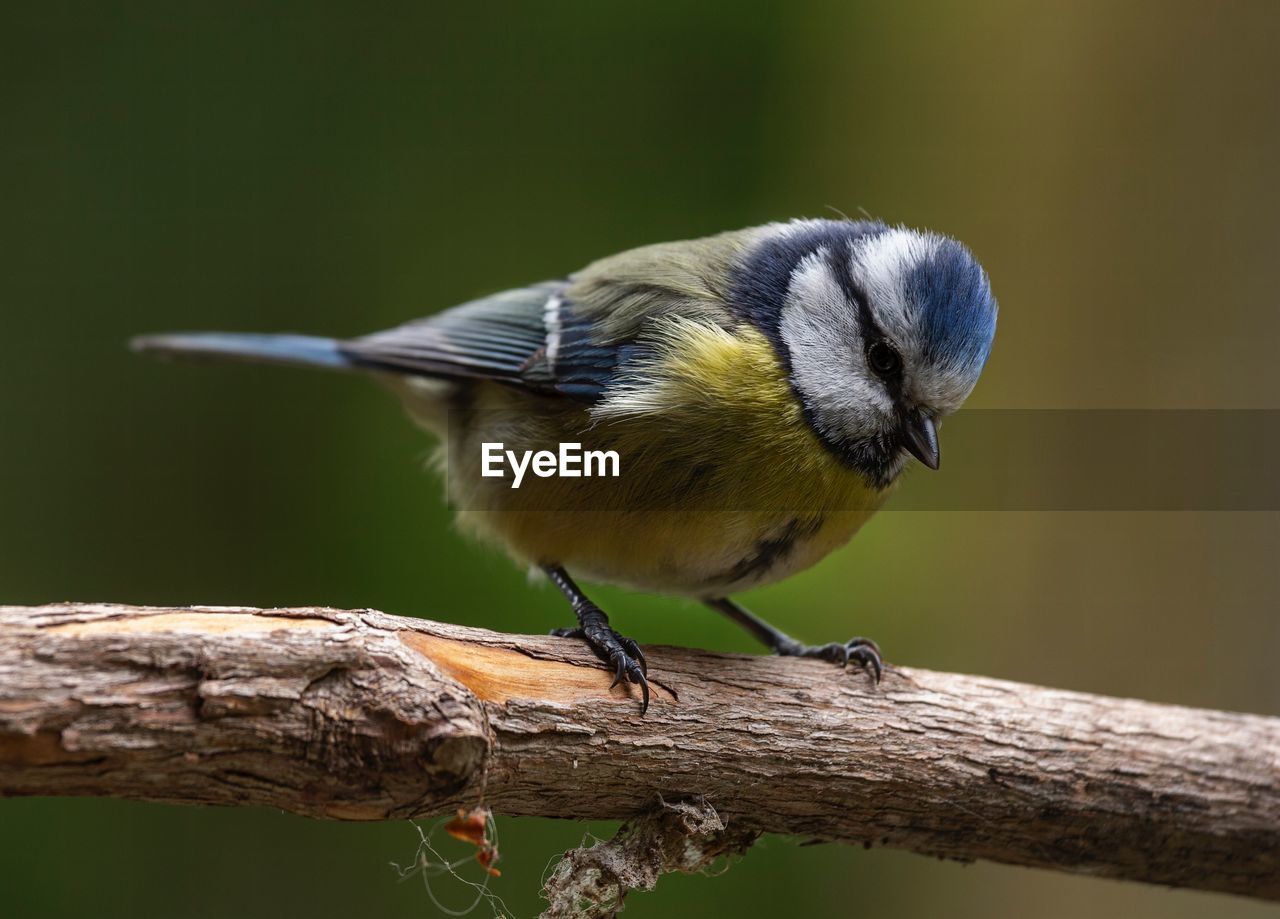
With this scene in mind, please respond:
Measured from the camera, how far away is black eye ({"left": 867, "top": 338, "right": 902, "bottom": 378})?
1.66 metres

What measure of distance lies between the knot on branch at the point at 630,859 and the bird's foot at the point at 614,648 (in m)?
0.16

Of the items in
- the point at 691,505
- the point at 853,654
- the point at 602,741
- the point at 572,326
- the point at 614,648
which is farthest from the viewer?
the point at 572,326

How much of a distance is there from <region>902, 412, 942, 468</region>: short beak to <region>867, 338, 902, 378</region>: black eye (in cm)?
8

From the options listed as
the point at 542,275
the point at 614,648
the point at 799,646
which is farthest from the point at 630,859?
the point at 542,275

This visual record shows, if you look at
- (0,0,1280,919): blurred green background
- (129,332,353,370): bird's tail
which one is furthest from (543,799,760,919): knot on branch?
(129,332,353,370): bird's tail

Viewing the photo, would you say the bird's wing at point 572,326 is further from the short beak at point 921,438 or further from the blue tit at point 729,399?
the short beak at point 921,438

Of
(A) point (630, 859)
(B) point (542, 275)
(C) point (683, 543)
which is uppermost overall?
(B) point (542, 275)

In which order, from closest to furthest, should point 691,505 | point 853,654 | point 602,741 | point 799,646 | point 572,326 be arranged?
point 602,741 < point 691,505 < point 853,654 < point 572,326 < point 799,646

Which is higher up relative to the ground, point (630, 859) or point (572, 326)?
point (572, 326)

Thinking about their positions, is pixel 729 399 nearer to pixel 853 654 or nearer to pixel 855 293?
pixel 855 293

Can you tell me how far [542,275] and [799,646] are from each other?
125cm

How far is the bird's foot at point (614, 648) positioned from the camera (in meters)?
1.50

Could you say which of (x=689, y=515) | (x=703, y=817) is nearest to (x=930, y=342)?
(x=689, y=515)

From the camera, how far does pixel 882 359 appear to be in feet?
5.48
